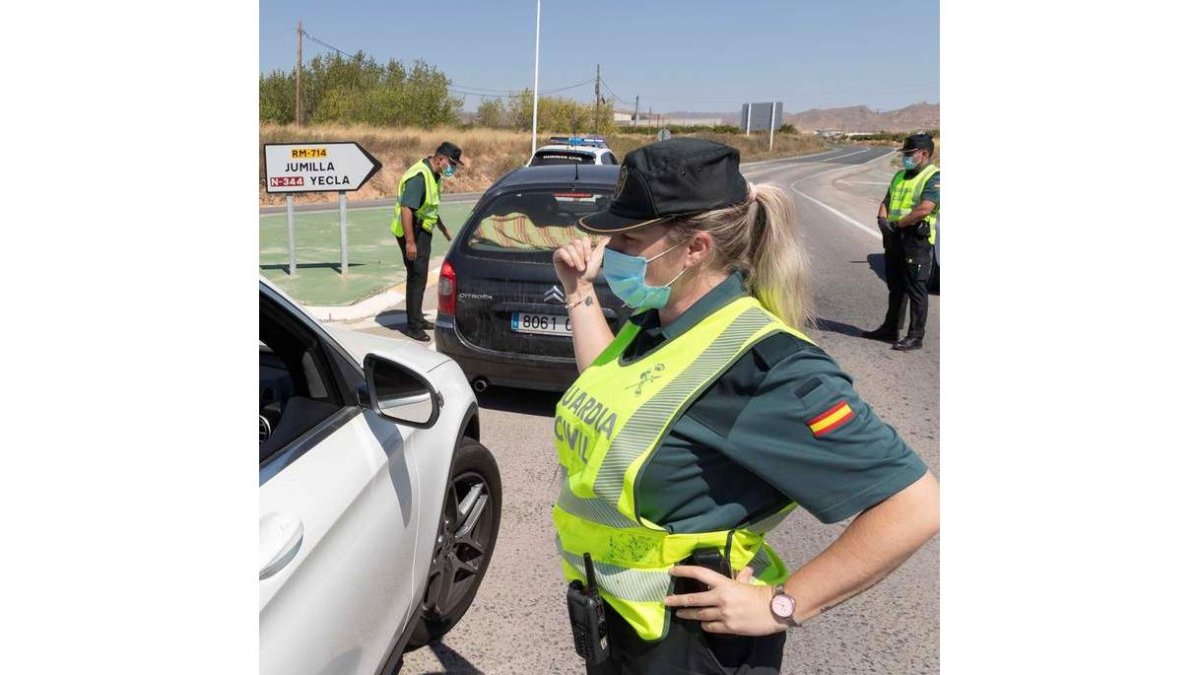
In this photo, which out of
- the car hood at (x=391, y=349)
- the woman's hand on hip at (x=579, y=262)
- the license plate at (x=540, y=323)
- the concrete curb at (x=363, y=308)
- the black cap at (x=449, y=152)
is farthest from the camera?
the concrete curb at (x=363, y=308)

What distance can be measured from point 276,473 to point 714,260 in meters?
1.14

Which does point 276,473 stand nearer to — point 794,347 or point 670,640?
point 670,640

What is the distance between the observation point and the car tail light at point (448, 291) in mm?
6023

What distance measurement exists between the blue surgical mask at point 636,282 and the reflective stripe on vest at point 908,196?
22.2ft

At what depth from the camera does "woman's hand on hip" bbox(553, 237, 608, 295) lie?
219 centimetres

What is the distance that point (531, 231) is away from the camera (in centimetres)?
616

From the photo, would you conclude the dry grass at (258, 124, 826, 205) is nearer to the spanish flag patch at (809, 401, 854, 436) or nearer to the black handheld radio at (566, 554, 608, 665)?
the black handheld radio at (566, 554, 608, 665)

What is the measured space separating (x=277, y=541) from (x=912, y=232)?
7287 mm

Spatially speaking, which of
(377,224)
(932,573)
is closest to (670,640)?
(932,573)

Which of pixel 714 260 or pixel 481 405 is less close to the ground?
pixel 714 260

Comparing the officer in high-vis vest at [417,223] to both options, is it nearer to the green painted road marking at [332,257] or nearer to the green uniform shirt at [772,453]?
the green painted road marking at [332,257]

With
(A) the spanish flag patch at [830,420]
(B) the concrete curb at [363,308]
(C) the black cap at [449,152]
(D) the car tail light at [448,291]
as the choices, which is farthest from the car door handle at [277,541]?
(B) the concrete curb at [363,308]

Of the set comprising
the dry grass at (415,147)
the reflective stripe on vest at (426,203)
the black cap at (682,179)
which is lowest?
the black cap at (682,179)
